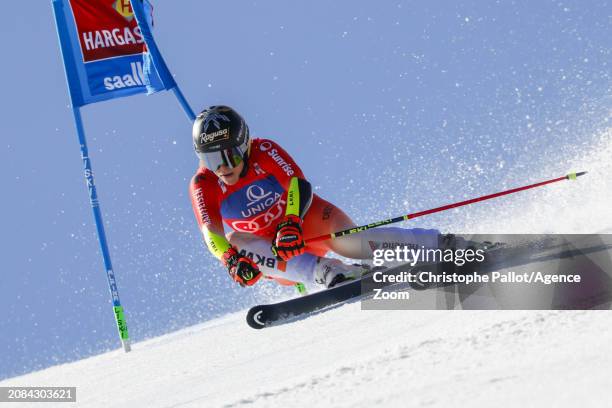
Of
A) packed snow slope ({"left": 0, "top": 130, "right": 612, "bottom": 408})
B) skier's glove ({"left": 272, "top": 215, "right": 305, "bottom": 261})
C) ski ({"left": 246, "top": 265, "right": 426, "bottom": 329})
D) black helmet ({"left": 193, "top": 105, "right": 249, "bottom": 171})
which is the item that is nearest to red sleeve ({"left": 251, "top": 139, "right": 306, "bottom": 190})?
black helmet ({"left": 193, "top": 105, "right": 249, "bottom": 171})

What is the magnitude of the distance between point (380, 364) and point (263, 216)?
320cm

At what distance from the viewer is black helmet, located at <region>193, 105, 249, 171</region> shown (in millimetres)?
6160

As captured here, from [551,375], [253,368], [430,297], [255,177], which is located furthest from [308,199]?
[551,375]

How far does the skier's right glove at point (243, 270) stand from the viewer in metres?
5.93

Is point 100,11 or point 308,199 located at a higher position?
point 100,11

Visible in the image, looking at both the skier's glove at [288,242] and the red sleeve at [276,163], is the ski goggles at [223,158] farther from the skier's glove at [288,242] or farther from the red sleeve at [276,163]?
the skier's glove at [288,242]

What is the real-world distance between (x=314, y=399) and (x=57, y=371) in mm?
4934

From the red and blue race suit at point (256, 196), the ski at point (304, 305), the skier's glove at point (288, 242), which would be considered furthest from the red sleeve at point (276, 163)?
the ski at point (304, 305)

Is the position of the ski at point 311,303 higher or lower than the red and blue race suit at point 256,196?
lower

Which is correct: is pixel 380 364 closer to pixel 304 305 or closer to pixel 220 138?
pixel 304 305

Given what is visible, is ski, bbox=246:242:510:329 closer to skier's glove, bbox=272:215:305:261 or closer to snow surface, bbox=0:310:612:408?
snow surface, bbox=0:310:612:408

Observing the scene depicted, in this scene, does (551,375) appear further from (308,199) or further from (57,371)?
(57,371)

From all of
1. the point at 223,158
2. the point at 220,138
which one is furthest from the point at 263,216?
the point at 220,138

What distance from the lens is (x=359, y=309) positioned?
5309 millimetres
